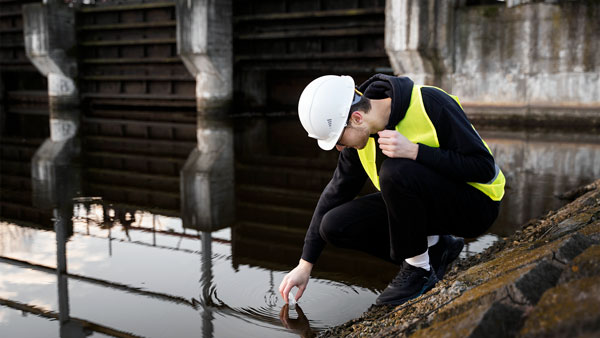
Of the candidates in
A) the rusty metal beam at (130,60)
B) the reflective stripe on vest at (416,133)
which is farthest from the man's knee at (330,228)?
the rusty metal beam at (130,60)

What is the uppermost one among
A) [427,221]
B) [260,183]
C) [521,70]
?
[521,70]

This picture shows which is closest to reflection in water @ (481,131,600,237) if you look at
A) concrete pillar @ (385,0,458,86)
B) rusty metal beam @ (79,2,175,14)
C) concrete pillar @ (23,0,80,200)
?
concrete pillar @ (385,0,458,86)

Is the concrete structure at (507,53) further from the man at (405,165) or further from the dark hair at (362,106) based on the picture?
the dark hair at (362,106)

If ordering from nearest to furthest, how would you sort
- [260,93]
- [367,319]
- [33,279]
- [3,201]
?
[367,319]
[33,279]
[3,201]
[260,93]

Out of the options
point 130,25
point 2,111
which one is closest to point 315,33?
point 130,25

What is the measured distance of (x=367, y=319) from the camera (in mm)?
2023

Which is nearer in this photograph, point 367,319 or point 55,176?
point 367,319

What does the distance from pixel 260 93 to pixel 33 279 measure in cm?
1135

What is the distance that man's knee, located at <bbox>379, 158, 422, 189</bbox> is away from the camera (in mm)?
1961

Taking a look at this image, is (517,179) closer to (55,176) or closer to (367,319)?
(367,319)

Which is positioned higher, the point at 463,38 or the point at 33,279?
Result: the point at 463,38

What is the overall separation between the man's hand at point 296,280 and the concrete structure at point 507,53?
7.67 metres

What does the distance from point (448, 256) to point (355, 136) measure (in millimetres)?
759

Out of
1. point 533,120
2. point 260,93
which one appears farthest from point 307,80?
point 533,120
